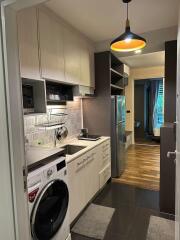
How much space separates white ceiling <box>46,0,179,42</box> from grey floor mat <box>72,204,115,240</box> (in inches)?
99.6

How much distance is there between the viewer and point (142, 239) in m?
1.84

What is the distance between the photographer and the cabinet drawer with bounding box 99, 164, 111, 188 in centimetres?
276

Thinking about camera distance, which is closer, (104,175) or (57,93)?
(57,93)

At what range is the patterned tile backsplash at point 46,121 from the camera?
6.95 feet

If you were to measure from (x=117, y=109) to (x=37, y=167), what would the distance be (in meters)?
2.08

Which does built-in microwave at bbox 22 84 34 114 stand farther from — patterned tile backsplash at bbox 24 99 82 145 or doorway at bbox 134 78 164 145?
doorway at bbox 134 78 164 145

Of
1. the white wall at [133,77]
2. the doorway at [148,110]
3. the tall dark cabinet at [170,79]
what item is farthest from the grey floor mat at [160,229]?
the doorway at [148,110]

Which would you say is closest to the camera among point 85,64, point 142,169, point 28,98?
point 28,98

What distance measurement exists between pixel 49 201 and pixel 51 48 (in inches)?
62.5

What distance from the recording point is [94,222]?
82.4 inches

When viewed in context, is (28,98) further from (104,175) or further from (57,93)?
(104,175)

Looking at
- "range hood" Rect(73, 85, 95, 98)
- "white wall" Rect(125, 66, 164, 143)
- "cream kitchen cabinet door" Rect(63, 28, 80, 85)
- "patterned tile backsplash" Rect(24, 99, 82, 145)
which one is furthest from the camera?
"white wall" Rect(125, 66, 164, 143)

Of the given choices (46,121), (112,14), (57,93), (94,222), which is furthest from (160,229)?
(112,14)

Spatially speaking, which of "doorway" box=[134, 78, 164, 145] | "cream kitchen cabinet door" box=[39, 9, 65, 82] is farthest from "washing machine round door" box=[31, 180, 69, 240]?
"doorway" box=[134, 78, 164, 145]
